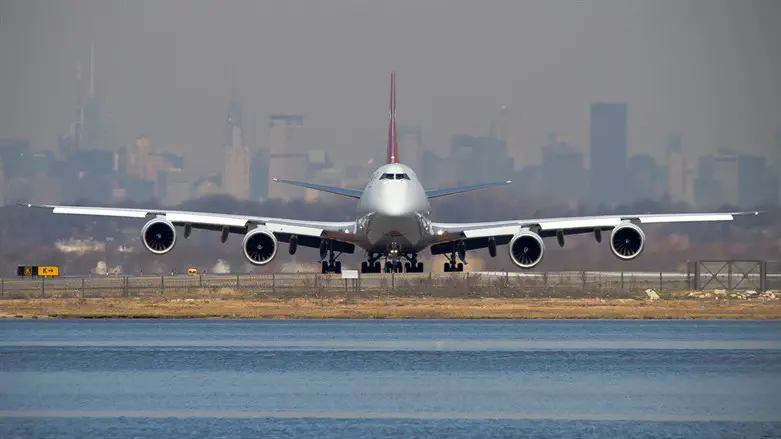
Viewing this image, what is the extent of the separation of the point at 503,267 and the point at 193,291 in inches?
824

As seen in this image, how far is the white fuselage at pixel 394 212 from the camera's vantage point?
232 ft

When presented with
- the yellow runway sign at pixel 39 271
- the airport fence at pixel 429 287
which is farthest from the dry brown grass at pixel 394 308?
the yellow runway sign at pixel 39 271

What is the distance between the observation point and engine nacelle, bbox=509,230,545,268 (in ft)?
243

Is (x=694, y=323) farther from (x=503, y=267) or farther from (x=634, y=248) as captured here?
(x=503, y=267)

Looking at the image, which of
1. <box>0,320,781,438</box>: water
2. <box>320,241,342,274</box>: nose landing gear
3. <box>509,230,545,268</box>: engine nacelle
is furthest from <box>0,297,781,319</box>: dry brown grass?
<box>320,241,342,274</box>: nose landing gear

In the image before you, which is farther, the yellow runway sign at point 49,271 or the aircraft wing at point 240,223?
the yellow runway sign at point 49,271

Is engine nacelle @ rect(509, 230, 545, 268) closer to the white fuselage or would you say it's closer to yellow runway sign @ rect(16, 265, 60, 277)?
the white fuselage

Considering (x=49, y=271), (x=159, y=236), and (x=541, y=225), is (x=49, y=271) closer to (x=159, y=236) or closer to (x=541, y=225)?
(x=159, y=236)

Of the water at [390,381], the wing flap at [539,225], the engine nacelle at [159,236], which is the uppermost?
the wing flap at [539,225]

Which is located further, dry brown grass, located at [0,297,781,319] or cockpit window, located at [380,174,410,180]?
cockpit window, located at [380,174,410,180]

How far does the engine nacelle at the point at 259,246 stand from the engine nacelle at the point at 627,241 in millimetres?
16255

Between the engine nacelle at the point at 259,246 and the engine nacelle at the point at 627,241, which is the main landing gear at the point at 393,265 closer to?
the engine nacelle at the point at 259,246

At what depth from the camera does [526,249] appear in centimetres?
A: 7412

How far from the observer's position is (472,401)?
33.5m
